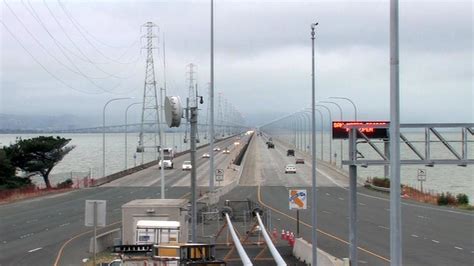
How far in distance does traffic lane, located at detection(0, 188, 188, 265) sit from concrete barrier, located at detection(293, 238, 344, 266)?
30.5 feet

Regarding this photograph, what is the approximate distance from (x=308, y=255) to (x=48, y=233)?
18.0m

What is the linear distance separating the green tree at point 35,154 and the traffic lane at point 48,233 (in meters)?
26.9

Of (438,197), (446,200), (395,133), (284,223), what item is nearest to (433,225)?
(284,223)

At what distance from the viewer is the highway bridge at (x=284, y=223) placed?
27141 mm

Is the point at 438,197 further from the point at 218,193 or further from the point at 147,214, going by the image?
the point at 147,214

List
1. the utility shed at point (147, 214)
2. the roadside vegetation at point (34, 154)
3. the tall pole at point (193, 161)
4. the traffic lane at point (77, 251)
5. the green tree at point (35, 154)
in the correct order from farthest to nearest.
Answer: the green tree at point (35, 154)
the roadside vegetation at point (34, 154)
the traffic lane at point (77, 251)
the utility shed at point (147, 214)
the tall pole at point (193, 161)

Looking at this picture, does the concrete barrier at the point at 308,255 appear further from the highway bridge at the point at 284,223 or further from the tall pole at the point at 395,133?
the tall pole at the point at 395,133

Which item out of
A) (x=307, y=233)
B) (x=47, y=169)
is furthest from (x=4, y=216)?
(x=47, y=169)

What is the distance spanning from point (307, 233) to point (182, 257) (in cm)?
2013

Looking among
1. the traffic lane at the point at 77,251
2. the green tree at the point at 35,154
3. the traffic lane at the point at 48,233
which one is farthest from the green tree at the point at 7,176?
the traffic lane at the point at 77,251

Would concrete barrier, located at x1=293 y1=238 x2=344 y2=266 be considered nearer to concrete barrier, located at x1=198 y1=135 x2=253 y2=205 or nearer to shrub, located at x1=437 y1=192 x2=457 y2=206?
concrete barrier, located at x1=198 y1=135 x2=253 y2=205

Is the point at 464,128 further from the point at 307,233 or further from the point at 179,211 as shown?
the point at 307,233

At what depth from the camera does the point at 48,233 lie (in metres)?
35.8

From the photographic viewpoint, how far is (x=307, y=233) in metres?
33.8
